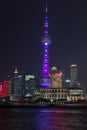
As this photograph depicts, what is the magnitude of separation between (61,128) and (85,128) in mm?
4042

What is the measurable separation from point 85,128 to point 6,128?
13.2 meters

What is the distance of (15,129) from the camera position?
71750 mm

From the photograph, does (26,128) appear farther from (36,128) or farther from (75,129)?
(75,129)

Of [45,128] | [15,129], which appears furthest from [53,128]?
[15,129]

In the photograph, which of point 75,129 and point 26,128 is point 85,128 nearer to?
point 75,129

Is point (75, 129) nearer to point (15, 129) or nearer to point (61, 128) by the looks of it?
point (61, 128)

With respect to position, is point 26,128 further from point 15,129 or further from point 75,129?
point 75,129

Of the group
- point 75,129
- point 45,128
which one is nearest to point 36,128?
point 45,128

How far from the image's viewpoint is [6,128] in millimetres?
72688

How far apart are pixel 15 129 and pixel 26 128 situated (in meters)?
2.43

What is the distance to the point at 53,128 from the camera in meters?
74.1

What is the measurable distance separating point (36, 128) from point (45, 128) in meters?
1.53

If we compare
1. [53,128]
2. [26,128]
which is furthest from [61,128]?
[26,128]

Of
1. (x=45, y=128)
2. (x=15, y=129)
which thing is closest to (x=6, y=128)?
(x=15, y=129)
